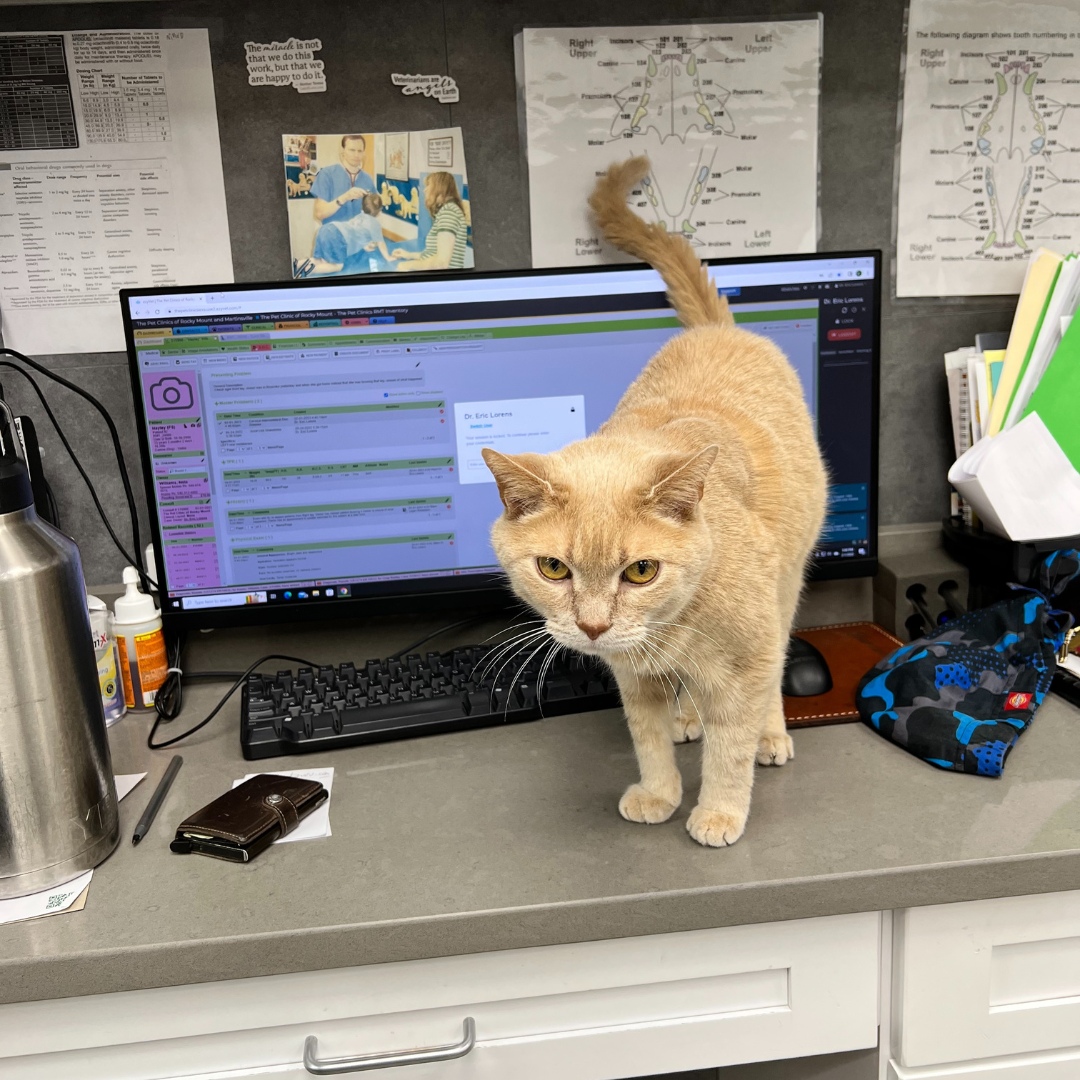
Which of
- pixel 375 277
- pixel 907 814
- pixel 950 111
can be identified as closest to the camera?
pixel 907 814

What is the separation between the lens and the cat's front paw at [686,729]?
1070mm

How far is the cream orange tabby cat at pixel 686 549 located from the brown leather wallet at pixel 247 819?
0.31 m

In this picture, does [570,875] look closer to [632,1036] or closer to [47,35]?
[632,1036]

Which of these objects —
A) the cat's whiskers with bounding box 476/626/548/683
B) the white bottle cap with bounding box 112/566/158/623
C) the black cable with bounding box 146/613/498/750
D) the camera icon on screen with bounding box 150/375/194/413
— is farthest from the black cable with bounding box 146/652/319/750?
the camera icon on screen with bounding box 150/375/194/413

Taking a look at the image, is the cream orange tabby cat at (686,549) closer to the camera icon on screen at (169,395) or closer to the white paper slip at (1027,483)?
the white paper slip at (1027,483)

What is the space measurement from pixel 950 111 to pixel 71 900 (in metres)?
1.42

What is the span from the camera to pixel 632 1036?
2.68ft

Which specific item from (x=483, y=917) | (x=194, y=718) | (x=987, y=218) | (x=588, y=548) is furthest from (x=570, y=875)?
(x=987, y=218)

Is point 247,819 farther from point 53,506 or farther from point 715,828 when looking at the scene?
point 53,506

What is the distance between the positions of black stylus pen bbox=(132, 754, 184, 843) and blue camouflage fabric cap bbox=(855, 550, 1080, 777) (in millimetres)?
768

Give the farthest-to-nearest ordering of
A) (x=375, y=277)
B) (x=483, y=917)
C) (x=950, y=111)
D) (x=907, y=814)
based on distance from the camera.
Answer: (x=950, y=111)
(x=375, y=277)
(x=907, y=814)
(x=483, y=917)

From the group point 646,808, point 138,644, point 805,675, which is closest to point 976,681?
point 805,675

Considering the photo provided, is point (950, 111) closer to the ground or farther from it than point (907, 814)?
farther from it

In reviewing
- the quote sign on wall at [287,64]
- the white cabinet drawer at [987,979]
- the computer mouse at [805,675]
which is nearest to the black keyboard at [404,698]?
the computer mouse at [805,675]
